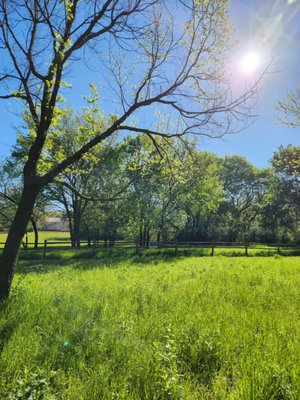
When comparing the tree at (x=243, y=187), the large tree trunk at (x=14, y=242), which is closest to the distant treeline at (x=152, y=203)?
the tree at (x=243, y=187)

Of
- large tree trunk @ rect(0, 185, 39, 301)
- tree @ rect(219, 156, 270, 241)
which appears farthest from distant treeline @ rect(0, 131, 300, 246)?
large tree trunk @ rect(0, 185, 39, 301)

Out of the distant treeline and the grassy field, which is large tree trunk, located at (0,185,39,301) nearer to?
the grassy field

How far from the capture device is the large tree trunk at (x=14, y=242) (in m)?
6.21

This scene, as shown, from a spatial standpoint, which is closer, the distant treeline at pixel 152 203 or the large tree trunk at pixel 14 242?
the large tree trunk at pixel 14 242

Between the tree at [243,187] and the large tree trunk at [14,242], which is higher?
the tree at [243,187]

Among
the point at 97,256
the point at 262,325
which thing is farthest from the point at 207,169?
the point at 262,325

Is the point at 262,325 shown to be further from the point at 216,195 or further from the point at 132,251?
the point at 216,195

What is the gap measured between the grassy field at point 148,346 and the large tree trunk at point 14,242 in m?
0.47

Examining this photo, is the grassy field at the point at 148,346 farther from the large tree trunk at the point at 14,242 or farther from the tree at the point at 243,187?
the tree at the point at 243,187

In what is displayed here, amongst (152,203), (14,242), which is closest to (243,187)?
(152,203)

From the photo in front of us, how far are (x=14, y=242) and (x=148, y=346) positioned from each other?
12.9 feet

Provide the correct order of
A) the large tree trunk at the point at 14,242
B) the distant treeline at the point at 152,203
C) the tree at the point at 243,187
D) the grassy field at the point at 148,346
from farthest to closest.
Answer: the tree at the point at 243,187
the distant treeline at the point at 152,203
the large tree trunk at the point at 14,242
the grassy field at the point at 148,346

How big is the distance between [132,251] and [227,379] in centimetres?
2093

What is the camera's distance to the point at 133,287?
840 cm
